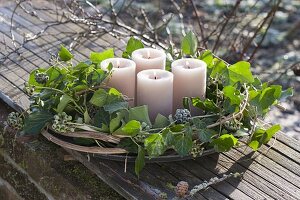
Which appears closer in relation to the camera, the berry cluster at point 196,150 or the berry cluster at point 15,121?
the berry cluster at point 196,150

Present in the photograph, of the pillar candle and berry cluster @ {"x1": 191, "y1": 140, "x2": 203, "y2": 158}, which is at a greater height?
the pillar candle

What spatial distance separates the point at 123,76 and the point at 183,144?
0.87 feet

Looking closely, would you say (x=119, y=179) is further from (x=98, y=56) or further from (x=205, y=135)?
(x=98, y=56)

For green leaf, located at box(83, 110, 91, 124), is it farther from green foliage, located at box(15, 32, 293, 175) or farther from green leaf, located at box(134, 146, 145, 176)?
green leaf, located at box(134, 146, 145, 176)

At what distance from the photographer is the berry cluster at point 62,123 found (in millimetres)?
1482

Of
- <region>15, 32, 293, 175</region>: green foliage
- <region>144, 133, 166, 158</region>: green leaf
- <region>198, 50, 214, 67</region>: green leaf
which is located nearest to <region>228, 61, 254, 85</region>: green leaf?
<region>15, 32, 293, 175</region>: green foliage

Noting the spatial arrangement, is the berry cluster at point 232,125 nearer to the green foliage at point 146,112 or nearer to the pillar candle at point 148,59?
the green foliage at point 146,112

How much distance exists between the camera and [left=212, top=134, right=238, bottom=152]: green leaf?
147cm

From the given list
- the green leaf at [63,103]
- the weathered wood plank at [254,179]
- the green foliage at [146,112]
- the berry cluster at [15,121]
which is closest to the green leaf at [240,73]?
the green foliage at [146,112]

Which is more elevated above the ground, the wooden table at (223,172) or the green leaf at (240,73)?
the green leaf at (240,73)

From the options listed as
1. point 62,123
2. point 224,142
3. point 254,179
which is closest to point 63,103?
point 62,123

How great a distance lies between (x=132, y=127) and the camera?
1.43 metres

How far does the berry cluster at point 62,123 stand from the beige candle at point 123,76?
17 centimetres

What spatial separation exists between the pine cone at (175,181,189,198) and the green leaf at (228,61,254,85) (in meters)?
0.36
